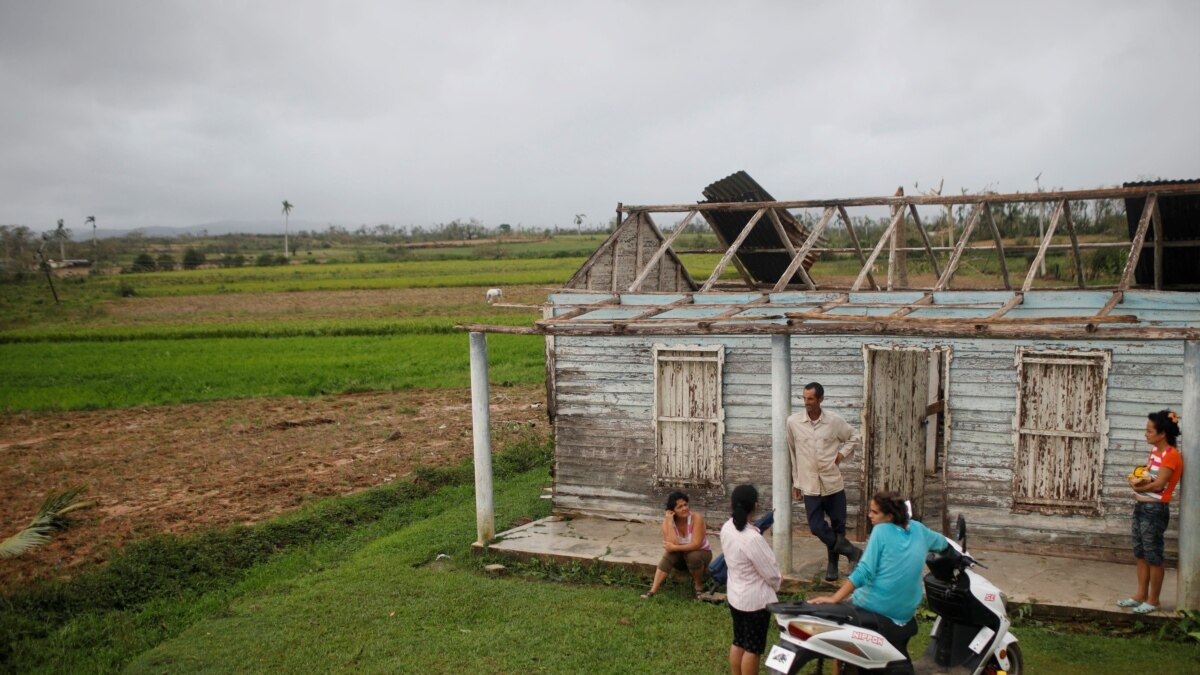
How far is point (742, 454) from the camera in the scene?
35.3 feet

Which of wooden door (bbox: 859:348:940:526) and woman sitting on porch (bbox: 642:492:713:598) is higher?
wooden door (bbox: 859:348:940:526)

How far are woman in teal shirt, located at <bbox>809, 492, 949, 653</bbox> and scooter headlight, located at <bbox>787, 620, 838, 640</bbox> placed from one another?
30cm

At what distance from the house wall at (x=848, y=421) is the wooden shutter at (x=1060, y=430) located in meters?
0.09

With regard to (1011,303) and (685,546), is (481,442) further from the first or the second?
(1011,303)

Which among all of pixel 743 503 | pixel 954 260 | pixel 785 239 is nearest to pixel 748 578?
pixel 743 503

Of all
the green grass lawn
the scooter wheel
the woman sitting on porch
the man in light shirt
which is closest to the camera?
the scooter wheel

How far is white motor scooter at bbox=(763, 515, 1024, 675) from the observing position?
220 inches

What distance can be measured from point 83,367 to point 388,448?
52.0 feet

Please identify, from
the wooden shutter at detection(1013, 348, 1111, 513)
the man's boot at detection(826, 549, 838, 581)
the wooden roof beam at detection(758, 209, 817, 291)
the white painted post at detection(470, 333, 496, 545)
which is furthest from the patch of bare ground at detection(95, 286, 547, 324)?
the man's boot at detection(826, 549, 838, 581)

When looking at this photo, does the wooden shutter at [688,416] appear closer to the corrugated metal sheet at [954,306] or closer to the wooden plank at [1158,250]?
the corrugated metal sheet at [954,306]

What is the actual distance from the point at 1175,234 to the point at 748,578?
9.23m

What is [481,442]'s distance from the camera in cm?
1030

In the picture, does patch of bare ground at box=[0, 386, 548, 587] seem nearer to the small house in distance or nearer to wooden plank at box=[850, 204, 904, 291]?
the small house in distance

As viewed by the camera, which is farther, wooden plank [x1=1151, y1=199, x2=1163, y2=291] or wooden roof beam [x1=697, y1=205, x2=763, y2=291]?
wooden roof beam [x1=697, y1=205, x2=763, y2=291]
